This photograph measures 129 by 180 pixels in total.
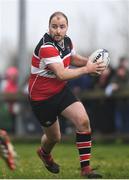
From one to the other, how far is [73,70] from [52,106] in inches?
31.2

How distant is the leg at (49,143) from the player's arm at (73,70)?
0.99 metres

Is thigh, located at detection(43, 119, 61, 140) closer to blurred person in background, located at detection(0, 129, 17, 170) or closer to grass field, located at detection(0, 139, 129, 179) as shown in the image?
grass field, located at detection(0, 139, 129, 179)

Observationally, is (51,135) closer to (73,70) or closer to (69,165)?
(73,70)

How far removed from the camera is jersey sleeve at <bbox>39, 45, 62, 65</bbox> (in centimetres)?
1072

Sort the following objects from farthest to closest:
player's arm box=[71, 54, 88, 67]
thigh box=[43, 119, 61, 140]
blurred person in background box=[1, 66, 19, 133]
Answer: blurred person in background box=[1, 66, 19, 133] → player's arm box=[71, 54, 88, 67] → thigh box=[43, 119, 61, 140]

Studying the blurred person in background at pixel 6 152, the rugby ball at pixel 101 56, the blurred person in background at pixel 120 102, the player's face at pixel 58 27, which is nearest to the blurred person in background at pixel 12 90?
the blurred person in background at pixel 120 102

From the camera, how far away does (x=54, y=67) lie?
10.7m

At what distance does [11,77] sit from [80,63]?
386 inches

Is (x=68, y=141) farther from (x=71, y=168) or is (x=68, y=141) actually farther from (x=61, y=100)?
(x=61, y=100)

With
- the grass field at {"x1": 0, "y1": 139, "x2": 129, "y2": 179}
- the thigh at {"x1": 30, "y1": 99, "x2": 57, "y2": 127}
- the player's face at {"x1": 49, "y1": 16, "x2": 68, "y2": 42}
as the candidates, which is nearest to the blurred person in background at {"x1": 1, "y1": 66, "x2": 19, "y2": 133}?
the grass field at {"x1": 0, "y1": 139, "x2": 129, "y2": 179}

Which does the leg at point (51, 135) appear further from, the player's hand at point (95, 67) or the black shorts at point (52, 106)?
the player's hand at point (95, 67)

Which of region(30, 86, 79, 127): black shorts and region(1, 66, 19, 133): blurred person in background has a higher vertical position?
region(30, 86, 79, 127): black shorts

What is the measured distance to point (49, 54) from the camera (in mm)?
10758

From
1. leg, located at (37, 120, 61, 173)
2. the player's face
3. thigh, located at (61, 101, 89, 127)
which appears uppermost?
the player's face
